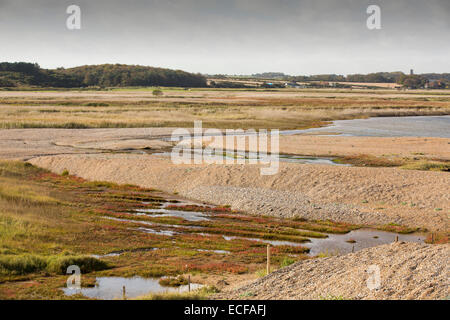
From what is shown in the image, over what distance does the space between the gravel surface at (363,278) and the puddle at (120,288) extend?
329 cm

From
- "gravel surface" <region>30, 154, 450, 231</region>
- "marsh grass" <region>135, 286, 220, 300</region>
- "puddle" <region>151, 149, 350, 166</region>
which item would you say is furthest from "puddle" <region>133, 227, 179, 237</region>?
"puddle" <region>151, 149, 350, 166</region>

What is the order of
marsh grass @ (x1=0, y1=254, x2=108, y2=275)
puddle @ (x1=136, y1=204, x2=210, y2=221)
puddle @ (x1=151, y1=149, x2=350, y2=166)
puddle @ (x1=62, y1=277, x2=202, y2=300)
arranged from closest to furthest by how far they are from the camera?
puddle @ (x1=62, y1=277, x2=202, y2=300) → marsh grass @ (x1=0, y1=254, x2=108, y2=275) → puddle @ (x1=136, y1=204, x2=210, y2=221) → puddle @ (x1=151, y1=149, x2=350, y2=166)

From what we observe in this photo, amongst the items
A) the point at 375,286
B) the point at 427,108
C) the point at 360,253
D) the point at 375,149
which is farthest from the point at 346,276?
the point at 427,108

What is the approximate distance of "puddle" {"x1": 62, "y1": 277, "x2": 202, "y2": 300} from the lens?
20.1 metres

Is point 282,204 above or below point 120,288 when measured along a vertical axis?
above

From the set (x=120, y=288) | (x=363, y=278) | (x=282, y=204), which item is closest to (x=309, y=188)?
(x=282, y=204)

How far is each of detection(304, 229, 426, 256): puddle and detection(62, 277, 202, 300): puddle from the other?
9.35 m

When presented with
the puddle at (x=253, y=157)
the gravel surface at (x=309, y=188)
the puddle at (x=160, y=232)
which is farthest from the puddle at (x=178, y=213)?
the puddle at (x=253, y=157)

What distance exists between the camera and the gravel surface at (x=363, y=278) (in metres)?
16.8

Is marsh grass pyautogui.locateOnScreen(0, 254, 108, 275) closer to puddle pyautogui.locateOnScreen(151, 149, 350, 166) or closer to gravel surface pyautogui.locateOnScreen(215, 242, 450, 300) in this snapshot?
gravel surface pyautogui.locateOnScreen(215, 242, 450, 300)

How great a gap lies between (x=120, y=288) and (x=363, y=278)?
10096 millimetres

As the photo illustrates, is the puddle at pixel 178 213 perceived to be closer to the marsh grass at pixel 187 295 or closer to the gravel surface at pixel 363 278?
the gravel surface at pixel 363 278

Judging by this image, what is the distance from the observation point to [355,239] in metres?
30.0

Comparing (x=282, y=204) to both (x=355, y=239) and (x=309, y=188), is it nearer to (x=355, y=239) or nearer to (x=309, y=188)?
(x=309, y=188)
